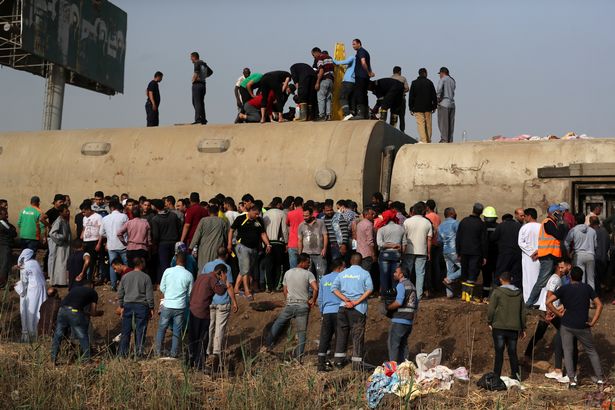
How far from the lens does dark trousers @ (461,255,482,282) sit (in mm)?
14977

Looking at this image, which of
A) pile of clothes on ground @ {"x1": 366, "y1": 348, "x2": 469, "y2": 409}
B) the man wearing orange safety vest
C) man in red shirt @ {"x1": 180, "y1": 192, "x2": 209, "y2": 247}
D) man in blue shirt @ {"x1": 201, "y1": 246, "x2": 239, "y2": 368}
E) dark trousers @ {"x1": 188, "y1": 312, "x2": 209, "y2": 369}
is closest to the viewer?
pile of clothes on ground @ {"x1": 366, "y1": 348, "x2": 469, "y2": 409}

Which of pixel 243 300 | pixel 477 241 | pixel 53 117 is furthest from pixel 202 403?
pixel 53 117

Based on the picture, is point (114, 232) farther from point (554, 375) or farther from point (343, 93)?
point (554, 375)

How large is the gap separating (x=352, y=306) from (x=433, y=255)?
3.63 m

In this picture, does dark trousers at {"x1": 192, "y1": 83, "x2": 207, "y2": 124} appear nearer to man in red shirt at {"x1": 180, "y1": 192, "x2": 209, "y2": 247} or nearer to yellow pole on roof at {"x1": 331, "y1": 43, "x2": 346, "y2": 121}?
yellow pole on roof at {"x1": 331, "y1": 43, "x2": 346, "y2": 121}

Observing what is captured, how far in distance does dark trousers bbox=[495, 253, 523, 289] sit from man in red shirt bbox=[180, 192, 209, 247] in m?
4.92

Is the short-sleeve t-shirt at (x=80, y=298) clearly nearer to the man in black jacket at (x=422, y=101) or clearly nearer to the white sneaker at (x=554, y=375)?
the white sneaker at (x=554, y=375)

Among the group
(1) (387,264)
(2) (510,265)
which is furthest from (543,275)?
(1) (387,264)

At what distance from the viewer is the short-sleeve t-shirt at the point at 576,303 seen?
1189 cm

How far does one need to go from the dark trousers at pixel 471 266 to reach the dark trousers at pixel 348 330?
3017mm

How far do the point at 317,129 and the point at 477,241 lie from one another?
14.4 ft

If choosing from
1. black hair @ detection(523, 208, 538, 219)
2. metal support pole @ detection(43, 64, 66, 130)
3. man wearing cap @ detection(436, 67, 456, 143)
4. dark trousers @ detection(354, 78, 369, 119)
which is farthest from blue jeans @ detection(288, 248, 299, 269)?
→ metal support pole @ detection(43, 64, 66, 130)

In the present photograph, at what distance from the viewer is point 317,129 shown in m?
18.0

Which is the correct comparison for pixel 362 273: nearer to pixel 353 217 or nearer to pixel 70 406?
pixel 353 217
